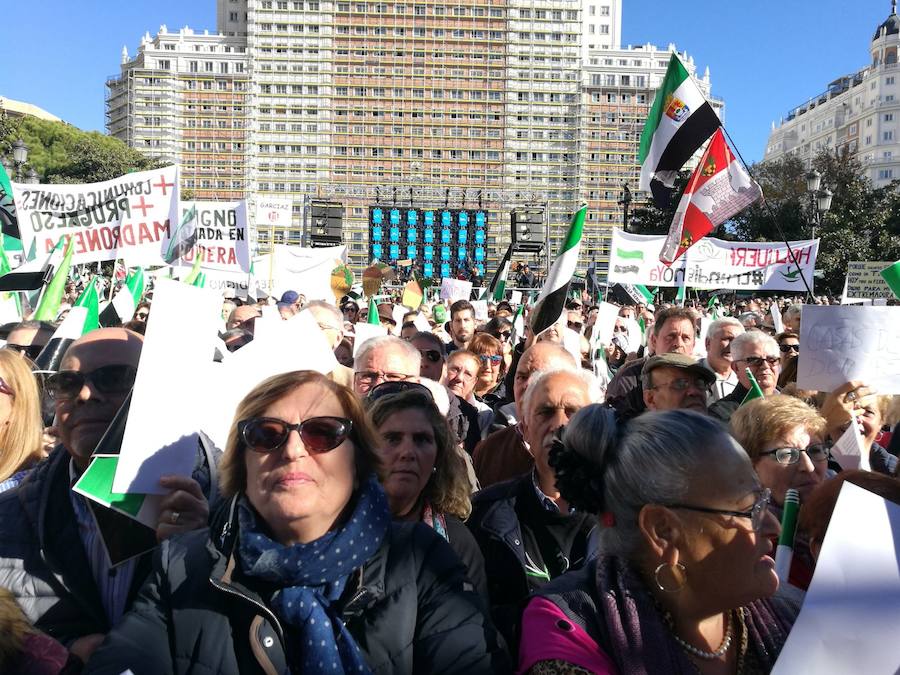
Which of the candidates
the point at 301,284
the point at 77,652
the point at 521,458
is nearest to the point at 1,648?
the point at 77,652

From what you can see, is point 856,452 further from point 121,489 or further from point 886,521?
point 121,489

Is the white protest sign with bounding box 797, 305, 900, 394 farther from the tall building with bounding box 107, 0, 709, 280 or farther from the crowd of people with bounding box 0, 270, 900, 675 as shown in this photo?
the tall building with bounding box 107, 0, 709, 280

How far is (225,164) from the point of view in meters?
72.5

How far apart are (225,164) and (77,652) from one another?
74.5 meters

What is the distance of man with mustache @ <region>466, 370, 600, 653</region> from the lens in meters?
2.38

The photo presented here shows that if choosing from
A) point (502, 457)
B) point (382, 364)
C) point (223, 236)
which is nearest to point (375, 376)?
point (382, 364)

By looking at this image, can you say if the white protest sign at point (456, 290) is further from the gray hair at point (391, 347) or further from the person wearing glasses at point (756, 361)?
the gray hair at point (391, 347)

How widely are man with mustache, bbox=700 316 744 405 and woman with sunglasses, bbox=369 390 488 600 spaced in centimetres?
244

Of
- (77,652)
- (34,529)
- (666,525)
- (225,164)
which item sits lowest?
(77,652)

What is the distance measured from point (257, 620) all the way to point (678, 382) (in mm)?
2537

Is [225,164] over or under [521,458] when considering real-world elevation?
over

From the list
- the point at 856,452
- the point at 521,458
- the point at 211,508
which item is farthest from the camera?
the point at 521,458

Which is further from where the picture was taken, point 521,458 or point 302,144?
point 302,144

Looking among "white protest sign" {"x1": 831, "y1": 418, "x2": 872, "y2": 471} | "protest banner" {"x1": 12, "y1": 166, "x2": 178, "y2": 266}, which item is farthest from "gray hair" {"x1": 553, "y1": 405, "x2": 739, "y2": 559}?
"protest banner" {"x1": 12, "y1": 166, "x2": 178, "y2": 266}
